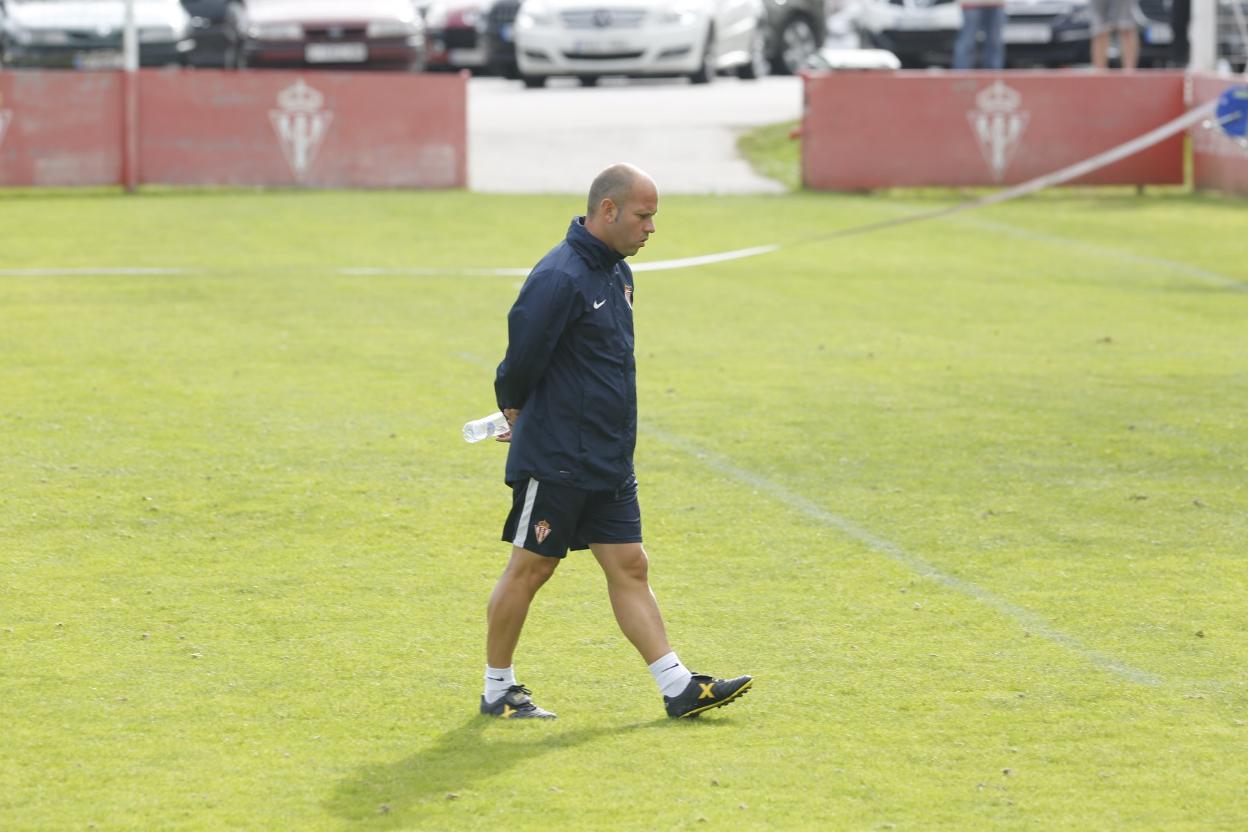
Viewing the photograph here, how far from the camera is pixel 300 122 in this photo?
862 inches

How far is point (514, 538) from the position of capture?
245 inches

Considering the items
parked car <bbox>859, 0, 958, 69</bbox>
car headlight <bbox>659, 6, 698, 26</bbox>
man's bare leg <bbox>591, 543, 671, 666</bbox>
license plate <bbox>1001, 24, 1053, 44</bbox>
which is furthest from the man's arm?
license plate <bbox>1001, 24, 1053, 44</bbox>

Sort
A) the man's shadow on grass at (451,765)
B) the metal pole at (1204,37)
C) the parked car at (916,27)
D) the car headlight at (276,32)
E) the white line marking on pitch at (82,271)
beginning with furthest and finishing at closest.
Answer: the parked car at (916,27)
the car headlight at (276,32)
the metal pole at (1204,37)
the white line marking on pitch at (82,271)
the man's shadow on grass at (451,765)

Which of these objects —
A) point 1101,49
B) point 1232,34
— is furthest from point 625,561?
point 1232,34

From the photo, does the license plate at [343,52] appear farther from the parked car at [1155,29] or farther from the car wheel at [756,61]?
the parked car at [1155,29]

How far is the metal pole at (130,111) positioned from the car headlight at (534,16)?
20.5ft

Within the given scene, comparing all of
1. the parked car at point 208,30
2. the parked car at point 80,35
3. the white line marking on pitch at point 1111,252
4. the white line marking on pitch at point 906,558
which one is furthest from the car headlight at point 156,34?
the white line marking on pitch at point 906,558

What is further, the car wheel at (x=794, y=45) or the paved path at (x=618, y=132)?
the car wheel at (x=794, y=45)

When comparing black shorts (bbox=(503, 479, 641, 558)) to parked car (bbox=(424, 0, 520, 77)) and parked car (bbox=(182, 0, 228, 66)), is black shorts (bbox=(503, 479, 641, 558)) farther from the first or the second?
parked car (bbox=(424, 0, 520, 77))

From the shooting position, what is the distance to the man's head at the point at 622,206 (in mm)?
6055

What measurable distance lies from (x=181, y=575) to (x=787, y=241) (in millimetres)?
11348

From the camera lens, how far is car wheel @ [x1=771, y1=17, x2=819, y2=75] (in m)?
32.4

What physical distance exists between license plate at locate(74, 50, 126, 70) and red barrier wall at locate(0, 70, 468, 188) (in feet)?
13.7

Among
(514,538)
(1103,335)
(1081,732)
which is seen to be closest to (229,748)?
(514,538)
